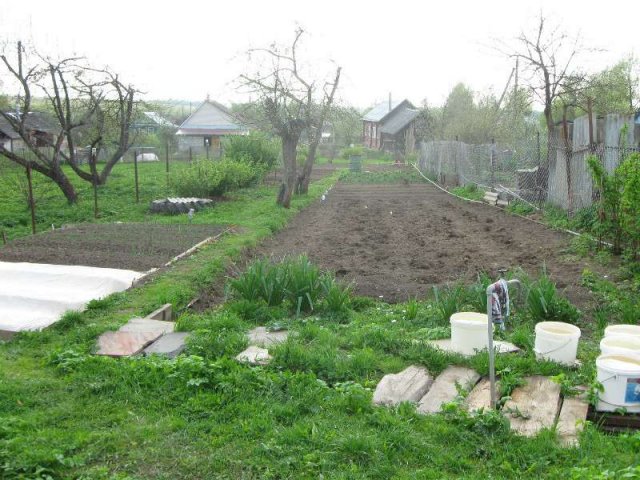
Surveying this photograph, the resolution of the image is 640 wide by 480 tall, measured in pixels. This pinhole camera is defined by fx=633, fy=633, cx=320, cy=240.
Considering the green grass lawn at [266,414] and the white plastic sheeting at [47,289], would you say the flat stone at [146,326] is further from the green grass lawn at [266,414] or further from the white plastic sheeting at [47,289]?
the white plastic sheeting at [47,289]

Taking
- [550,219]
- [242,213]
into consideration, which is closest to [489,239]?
[550,219]

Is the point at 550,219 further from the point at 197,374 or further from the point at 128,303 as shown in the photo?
the point at 197,374

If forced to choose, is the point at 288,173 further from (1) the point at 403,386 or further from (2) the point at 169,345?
(1) the point at 403,386

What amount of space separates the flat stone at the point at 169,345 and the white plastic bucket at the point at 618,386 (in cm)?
328

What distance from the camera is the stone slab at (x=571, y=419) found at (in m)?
3.84

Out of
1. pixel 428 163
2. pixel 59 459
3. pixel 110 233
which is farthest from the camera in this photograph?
pixel 428 163

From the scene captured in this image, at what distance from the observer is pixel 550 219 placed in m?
13.5

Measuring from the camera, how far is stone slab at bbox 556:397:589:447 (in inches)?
151

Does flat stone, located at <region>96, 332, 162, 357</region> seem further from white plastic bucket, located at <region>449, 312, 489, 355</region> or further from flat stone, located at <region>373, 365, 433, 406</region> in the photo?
white plastic bucket, located at <region>449, 312, 489, 355</region>

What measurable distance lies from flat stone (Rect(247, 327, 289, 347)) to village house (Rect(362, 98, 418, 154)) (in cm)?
4055

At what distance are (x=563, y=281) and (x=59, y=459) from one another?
645cm

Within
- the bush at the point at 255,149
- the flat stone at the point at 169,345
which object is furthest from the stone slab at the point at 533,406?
the bush at the point at 255,149

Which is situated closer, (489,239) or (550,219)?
(489,239)

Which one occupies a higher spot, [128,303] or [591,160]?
[591,160]
